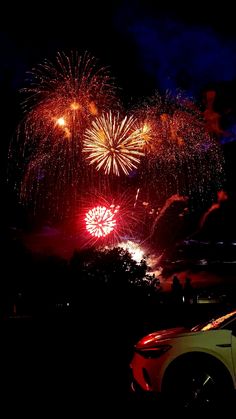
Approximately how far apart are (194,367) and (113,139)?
11763 mm

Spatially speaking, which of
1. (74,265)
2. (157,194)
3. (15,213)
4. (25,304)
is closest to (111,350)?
(74,265)

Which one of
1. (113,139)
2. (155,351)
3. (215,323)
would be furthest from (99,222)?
(155,351)

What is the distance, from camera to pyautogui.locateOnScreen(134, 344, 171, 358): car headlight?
15.8 feet

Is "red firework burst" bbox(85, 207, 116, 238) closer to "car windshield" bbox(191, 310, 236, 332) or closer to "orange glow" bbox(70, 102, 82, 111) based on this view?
"orange glow" bbox(70, 102, 82, 111)

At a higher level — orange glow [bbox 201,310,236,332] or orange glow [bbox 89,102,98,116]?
orange glow [bbox 89,102,98,116]

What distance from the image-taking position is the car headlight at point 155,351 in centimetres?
480

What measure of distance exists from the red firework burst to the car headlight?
1234 cm

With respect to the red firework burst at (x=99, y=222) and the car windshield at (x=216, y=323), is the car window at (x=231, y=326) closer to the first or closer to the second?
the car windshield at (x=216, y=323)

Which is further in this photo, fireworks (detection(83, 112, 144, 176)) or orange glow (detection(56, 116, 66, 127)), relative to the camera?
orange glow (detection(56, 116, 66, 127))

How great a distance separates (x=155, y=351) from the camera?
487cm

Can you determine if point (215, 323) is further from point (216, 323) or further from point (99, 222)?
point (99, 222)

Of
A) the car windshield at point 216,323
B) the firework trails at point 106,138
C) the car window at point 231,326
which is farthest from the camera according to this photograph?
the firework trails at point 106,138

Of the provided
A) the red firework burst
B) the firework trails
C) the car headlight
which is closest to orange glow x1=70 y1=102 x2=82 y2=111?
the firework trails

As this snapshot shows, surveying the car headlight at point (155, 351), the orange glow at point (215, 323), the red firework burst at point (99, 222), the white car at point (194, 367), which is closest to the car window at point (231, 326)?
the white car at point (194, 367)
